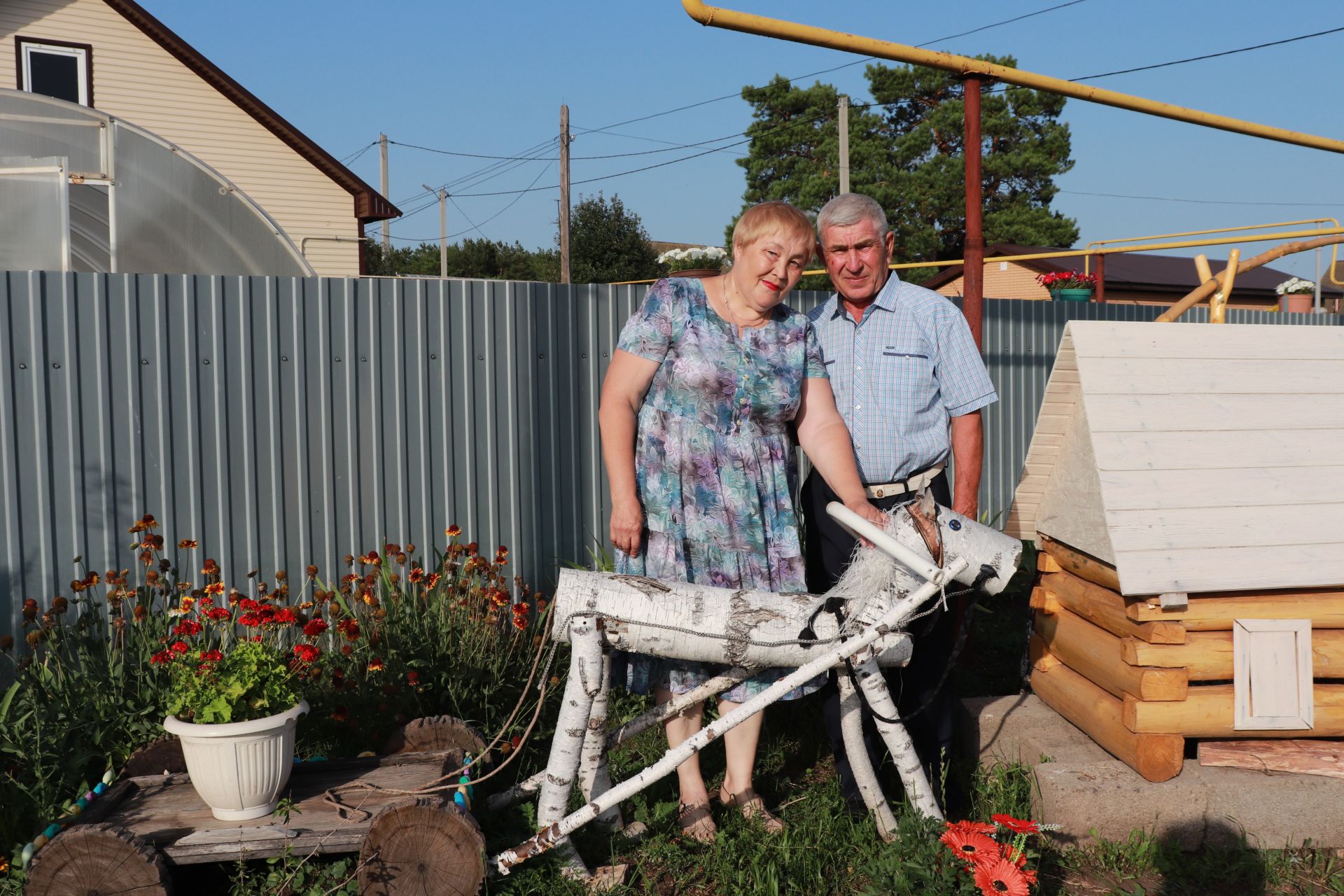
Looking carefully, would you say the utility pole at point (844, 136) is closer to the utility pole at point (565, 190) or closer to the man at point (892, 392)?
the utility pole at point (565, 190)

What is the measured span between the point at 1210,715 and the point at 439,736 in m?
2.36

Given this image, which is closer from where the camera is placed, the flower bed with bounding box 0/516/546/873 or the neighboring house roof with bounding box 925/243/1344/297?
the flower bed with bounding box 0/516/546/873

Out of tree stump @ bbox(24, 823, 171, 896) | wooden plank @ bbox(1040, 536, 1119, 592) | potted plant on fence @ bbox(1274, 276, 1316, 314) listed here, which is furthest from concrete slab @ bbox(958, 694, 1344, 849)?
potted plant on fence @ bbox(1274, 276, 1316, 314)

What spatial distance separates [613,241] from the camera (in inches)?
1423

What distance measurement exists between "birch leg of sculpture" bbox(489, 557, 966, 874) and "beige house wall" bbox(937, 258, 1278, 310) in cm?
2453

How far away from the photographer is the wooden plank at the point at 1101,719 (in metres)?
3.30

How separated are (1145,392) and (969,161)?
1794 mm

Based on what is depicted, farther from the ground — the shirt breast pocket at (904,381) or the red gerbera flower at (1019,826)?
the shirt breast pocket at (904,381)

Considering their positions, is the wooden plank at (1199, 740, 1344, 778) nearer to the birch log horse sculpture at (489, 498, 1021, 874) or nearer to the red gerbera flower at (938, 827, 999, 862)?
the birch log horse sculpture at (489, 498, 1021, 874)

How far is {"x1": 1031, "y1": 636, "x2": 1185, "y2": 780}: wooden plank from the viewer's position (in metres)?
3.30

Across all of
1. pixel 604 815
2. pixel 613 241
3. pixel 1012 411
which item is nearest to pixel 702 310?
pixel 604 815

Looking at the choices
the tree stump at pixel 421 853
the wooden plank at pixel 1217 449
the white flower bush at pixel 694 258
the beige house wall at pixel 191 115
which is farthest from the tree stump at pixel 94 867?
the white flower bush at pixel 694 258

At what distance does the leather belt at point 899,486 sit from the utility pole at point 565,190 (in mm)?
23883

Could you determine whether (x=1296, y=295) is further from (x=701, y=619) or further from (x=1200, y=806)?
(x=701, y=619)
